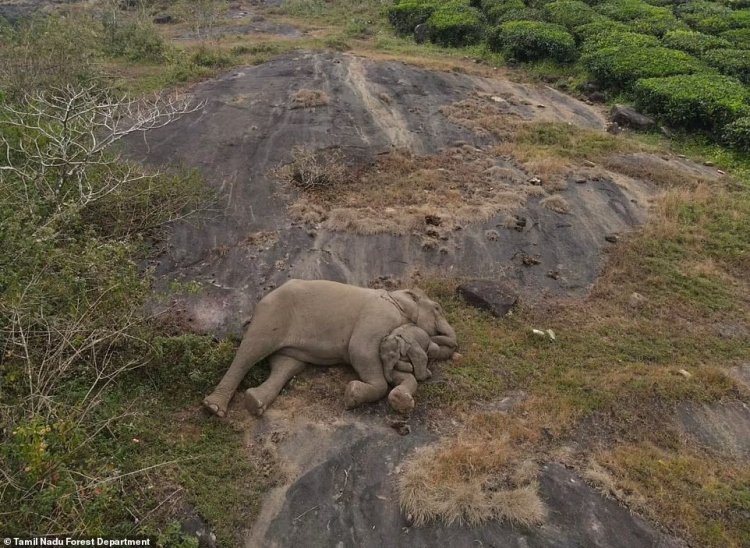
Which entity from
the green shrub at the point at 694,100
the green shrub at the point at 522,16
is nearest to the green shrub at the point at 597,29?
the green shrub at the point at 522,16

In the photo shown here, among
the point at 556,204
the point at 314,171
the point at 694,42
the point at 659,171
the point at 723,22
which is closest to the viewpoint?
the point at 556,204

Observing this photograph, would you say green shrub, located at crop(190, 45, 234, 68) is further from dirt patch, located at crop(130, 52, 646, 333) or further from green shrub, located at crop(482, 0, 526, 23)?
green shrub, located at crop(482, 0, 526, 23)

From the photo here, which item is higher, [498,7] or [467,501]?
[498,7]

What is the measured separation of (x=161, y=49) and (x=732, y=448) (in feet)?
72.5

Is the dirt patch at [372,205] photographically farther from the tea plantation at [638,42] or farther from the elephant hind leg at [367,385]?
the tea plantation at [638,42]

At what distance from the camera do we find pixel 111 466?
4746mm

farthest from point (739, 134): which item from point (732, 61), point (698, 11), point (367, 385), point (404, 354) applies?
point (698, 11)

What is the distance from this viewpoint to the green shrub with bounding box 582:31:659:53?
1938cm

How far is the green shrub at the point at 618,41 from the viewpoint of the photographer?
1938 centimetres

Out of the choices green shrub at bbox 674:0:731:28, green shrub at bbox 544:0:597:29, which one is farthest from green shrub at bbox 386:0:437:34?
green shrub at bbox 674:0:731:28

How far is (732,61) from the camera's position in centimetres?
1794

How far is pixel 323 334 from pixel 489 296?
2.78 m

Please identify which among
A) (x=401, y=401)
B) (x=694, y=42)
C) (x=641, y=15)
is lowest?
(x=401, y=401)

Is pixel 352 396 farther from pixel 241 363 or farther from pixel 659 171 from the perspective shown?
pixel 659 171
